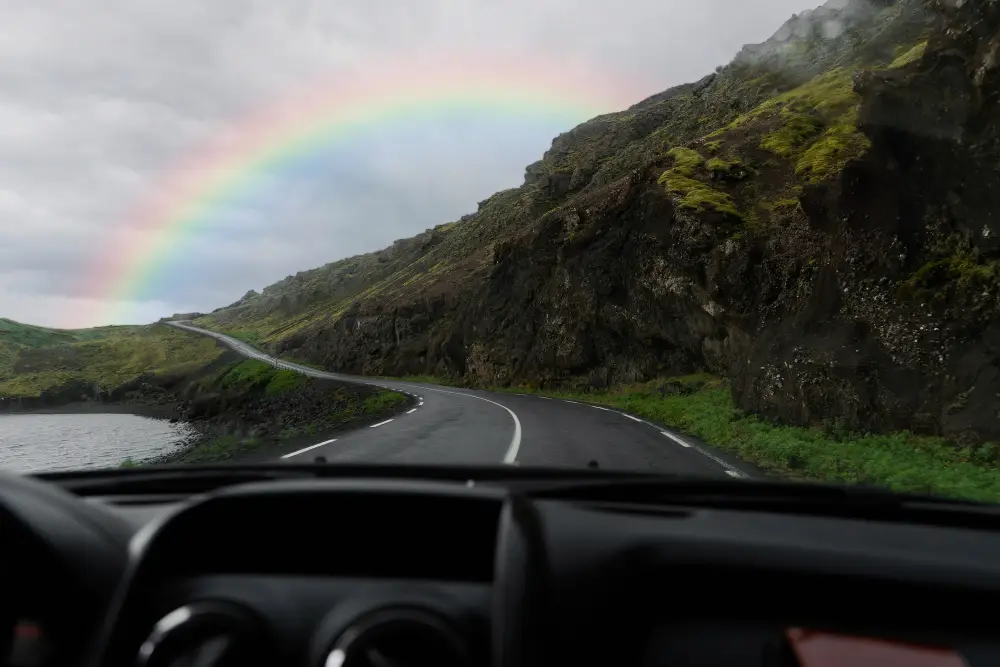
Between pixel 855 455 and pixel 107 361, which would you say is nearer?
pixel 855 455

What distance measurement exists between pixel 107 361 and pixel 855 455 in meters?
109

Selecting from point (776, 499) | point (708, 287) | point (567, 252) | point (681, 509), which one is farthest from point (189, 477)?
point (567, 252)

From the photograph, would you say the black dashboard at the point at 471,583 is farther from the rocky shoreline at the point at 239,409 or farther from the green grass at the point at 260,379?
the green grass at the point at 260,379

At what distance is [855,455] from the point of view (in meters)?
10.6

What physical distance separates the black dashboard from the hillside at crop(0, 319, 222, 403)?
84314mm

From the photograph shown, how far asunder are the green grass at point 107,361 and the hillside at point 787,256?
113ft

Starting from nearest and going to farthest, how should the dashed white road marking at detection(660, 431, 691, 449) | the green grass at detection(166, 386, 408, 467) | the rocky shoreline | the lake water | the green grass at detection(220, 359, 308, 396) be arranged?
the dashed white road marking at detection(660, 431, 691, 449) < the green grass at detection(166, 386, 408, 467) < the rocky shoreline < the lake water < the green grass at detection(220, 359, 308, 396)

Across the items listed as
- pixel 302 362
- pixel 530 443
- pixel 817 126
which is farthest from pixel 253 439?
pixel 302 362

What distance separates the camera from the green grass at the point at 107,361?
8394 cm

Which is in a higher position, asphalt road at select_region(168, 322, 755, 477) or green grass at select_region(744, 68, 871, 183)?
green grass at select_region(744, 68, 871, 183)

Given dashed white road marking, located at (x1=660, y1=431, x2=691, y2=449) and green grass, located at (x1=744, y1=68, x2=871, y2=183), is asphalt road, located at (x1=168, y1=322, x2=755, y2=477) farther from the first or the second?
green grass, located at (x1=744, y1=68, x2=871, y2=183)

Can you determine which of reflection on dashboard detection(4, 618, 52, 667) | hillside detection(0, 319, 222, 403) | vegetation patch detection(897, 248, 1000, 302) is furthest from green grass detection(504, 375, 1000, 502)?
hillside detection(0, 319, 222, 403)

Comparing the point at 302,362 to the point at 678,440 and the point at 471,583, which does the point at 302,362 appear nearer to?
the point at 678,440

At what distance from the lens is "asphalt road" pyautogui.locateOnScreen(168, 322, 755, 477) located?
36.4 feet
